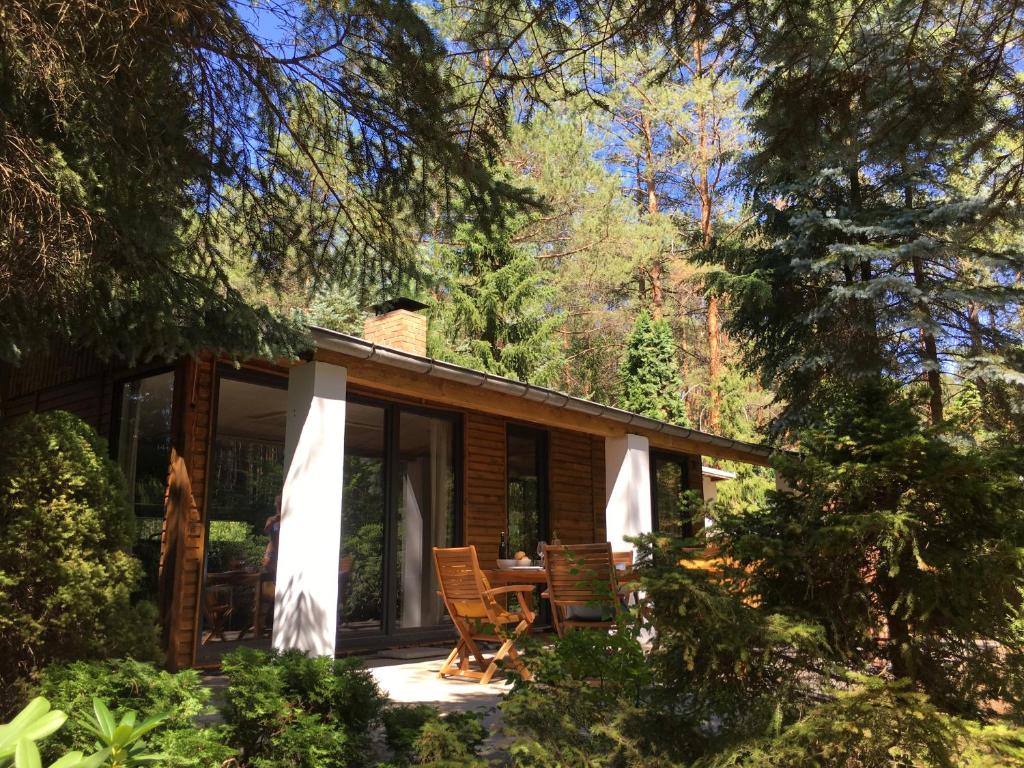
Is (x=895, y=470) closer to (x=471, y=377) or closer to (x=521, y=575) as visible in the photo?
(x=471, y=377)

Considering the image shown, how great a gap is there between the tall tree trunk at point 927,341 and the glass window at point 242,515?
1007 cm

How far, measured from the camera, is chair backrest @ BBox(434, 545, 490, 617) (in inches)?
223

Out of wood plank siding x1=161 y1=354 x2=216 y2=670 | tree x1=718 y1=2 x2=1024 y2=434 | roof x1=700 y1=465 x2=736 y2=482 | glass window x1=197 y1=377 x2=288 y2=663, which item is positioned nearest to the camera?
wood plank siding x1=161 y1=354 x2=216 y2=670

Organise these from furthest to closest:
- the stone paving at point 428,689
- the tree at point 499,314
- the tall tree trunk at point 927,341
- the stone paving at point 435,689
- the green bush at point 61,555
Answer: the tree at point 499,314, the tall tree trunk at point 927,341, the stone paving at point 435,689, the stone paving at point 428,689, the green bush at point 61,555

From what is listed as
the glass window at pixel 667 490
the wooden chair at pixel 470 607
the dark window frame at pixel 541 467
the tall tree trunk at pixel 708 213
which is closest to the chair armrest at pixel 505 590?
the wooden chair at pixel 470 607

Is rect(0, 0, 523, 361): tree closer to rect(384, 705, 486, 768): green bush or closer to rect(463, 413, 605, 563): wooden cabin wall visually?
rect(384, 705, 486, 768): green bush

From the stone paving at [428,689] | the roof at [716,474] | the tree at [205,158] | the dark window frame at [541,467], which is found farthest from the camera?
the roof at [716,474]

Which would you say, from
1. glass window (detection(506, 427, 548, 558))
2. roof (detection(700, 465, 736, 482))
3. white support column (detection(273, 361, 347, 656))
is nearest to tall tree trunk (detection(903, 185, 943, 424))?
roof (detection(700, 465, 736, 482))

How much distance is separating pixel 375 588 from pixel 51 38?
551cm

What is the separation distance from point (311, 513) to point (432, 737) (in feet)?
10.4

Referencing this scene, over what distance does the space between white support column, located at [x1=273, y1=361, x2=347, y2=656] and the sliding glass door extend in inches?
58.3

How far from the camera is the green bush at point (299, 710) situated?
3.04m

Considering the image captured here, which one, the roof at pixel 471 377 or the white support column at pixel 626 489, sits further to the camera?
the white support column at pixel 626 489

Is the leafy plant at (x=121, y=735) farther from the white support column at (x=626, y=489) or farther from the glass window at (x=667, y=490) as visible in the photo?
the glass window at (x=667, y=490)
